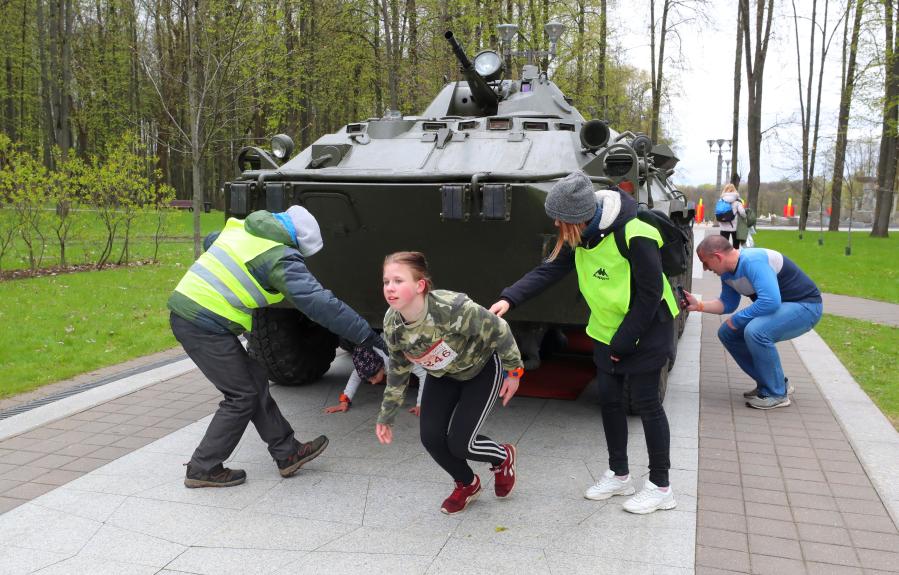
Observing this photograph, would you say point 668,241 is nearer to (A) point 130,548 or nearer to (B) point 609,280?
(B) point 609,280

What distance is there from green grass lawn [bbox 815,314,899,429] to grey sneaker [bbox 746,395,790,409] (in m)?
0.64

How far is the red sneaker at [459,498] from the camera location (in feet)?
12.8

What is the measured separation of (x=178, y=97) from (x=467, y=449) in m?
22.9

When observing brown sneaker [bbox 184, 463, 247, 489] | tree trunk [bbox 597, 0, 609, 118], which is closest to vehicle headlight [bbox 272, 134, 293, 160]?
brown sneaker [bbox 184, 463, 247, 489]

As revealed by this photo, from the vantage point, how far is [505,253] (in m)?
4.96

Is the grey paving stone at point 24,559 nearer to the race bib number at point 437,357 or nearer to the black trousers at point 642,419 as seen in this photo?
the race bib number at point 437,357

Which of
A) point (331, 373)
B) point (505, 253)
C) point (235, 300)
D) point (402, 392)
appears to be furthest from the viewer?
point (331, 373)

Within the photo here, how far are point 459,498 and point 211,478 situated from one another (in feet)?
4.23

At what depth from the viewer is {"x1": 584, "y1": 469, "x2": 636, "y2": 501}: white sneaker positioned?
404 cm

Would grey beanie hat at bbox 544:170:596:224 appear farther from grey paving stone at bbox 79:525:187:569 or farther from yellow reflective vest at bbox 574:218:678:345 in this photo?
grey paving stone at bbox 79:525:187:569

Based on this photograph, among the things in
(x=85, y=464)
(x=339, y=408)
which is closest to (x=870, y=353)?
Answer: (x=339, y=408)

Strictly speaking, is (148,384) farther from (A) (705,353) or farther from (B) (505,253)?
(A) (705,353)

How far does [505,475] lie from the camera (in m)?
4.04

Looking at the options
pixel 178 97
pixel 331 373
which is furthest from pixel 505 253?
pixel 178 97
